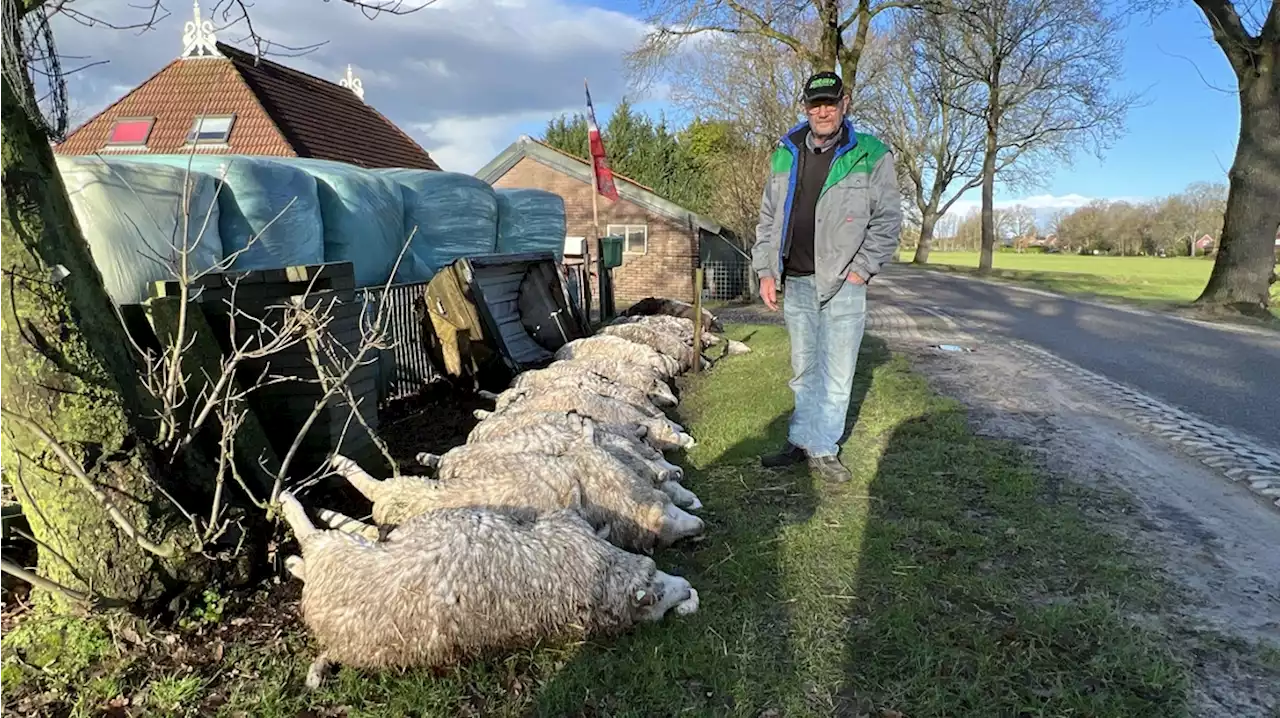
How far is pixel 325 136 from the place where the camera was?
20203mm

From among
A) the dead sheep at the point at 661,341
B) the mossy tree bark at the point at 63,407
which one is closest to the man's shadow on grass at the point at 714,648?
the mossy tree bark at the point at 63,407

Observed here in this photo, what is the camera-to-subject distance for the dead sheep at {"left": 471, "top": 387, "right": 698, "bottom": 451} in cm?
563

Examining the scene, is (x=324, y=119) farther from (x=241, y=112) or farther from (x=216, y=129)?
(x=216, y=129)

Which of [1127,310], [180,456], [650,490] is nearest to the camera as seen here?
[180,456]

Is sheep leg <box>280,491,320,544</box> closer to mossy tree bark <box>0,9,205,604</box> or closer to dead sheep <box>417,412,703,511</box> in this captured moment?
mossy tree bark <box>0,9,205,604</box>

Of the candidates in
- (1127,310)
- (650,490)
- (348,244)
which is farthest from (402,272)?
(1127,310)

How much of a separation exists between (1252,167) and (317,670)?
18.5 m

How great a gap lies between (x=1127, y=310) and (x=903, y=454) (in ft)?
A: 47.9

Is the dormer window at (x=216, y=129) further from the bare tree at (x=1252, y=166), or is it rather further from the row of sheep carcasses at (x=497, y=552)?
the bare tree at (x=1252, y=166)

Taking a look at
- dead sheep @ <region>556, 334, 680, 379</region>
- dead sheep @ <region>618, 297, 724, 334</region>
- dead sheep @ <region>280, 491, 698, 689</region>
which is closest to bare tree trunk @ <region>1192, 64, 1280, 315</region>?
dead sheep @ <region>618, 297, 724, 334</region>

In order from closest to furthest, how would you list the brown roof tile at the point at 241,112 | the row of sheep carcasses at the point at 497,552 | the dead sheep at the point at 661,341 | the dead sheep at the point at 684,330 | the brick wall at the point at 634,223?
the row of sheep carcasses at the point at 497,552, the dead sheep at the point at 661,341, the dead sheep at the point at 684,330, the brown roof tile at the point at 241,112, the brick wall at the point at 634,223

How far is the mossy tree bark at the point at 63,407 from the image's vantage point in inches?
112

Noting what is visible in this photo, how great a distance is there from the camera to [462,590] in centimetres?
285

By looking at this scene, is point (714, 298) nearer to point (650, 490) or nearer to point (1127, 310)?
point (1127, 310)
